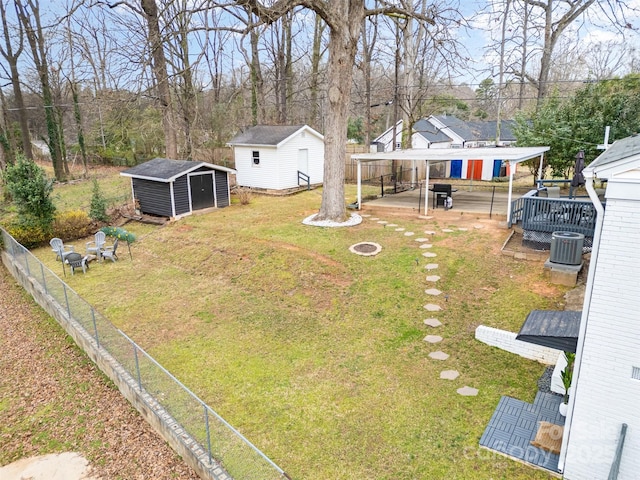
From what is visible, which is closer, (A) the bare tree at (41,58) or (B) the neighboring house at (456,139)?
(A) the bare tree at (41,58)

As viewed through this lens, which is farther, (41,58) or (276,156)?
(41,58)

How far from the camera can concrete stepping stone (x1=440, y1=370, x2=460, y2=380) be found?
6.42 metres

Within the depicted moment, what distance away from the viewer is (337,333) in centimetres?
805

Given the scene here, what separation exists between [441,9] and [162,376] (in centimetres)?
1490

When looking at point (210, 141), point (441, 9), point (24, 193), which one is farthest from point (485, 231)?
point (210, 141)

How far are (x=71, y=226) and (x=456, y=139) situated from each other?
28.0 metres

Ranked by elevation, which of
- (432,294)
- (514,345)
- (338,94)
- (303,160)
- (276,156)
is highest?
(338,94)

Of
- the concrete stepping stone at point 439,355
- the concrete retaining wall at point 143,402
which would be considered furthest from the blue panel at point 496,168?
the concrete retaining wall at point 143,402

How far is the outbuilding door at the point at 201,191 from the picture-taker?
55.9 feet

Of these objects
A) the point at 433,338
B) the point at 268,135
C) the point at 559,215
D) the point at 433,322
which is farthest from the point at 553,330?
the point at 268,135

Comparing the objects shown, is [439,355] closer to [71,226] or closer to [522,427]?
[522,427]

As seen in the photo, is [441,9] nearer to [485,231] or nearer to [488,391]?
[485,231]

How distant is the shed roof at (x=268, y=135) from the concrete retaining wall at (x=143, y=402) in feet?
41.9

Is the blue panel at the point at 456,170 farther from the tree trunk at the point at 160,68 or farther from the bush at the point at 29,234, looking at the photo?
the bush at the point at 29,234
